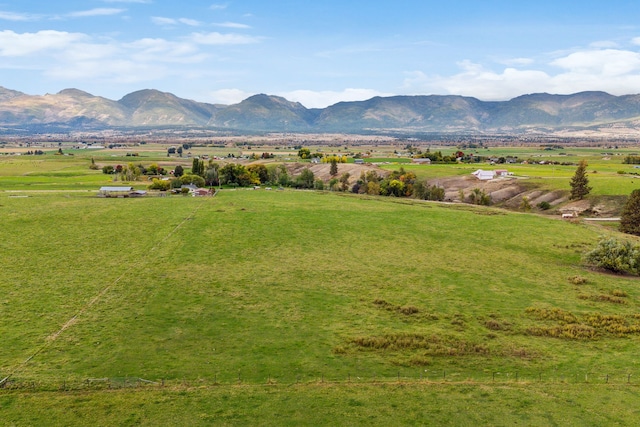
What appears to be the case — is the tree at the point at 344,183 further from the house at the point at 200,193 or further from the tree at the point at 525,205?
the tree at the point at 525,205

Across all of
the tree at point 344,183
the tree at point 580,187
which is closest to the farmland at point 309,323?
the tree at point 580,187

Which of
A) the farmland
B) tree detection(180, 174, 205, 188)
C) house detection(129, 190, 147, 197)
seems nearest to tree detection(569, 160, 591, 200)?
the farmland

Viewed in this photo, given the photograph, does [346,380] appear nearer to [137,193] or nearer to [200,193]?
[200,193]

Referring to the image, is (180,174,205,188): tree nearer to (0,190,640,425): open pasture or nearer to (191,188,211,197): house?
(191,188,211,197): house

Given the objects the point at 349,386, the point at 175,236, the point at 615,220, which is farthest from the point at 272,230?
the point at 615,220

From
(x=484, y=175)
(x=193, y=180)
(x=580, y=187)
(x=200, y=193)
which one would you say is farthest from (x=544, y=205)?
(x=193, y=180)

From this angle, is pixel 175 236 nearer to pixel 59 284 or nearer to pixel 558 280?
pixel 59 284
